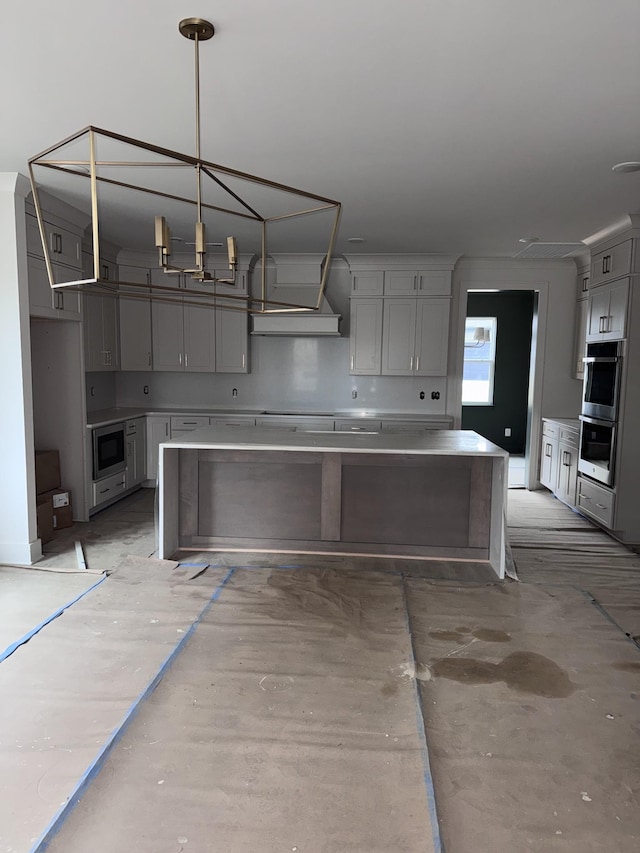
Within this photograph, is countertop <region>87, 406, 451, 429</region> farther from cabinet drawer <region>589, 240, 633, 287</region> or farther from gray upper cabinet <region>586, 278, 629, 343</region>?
cabinet drawer <region>589, 240, 633, 287</region>

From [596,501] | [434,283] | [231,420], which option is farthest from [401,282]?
[596,501]

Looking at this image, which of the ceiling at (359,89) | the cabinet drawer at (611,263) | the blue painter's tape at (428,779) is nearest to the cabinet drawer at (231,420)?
the ceiling at (359,89)

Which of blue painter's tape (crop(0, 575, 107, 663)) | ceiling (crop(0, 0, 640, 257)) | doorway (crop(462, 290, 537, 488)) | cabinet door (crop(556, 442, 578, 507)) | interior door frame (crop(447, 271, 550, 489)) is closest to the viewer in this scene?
ceiling (crop(0, 0, 640, 257))

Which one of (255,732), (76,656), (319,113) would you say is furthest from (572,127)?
(76,656)

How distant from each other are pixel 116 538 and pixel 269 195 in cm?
281

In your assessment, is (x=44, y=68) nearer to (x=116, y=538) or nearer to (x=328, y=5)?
(x=328, y=5)

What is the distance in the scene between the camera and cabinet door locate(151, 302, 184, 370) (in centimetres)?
618

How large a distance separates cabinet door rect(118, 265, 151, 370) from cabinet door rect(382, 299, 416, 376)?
2.62 meters

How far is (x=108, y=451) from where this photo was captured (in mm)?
5078

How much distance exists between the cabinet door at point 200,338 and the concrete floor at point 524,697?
253 centimetres

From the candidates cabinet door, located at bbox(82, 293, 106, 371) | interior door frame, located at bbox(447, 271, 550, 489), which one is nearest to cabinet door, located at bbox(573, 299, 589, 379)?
interior door frame, located at bbox(447, 271, 550, 489)

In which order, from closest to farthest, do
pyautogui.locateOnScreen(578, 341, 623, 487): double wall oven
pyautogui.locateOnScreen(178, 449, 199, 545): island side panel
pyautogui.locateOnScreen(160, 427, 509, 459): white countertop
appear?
pyautogui.locateOnScreen(160, 427, 509, 459): white countertop, pyautogui.locateOnScreen(178, 449, 199, 545): island side panel, pyautogui.locateOnScreen(578, 341, 623, 487): double wall oven

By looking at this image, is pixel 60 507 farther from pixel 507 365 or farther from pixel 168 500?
pixel 507 365

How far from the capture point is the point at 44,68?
2.25 meters
